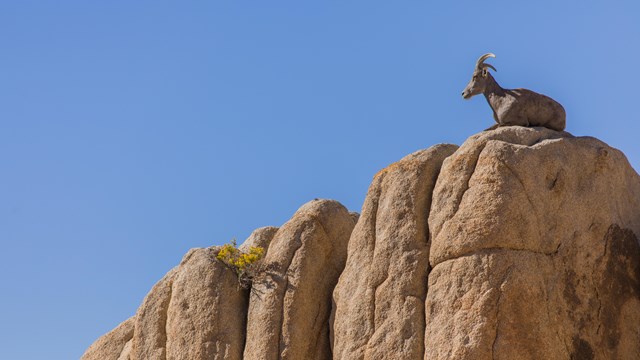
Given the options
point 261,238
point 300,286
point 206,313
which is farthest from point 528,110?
point 206,313

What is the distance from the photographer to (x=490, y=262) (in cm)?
1850

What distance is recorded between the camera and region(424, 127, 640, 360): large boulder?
18281mm

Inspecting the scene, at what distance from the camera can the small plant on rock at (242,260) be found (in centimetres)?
2400

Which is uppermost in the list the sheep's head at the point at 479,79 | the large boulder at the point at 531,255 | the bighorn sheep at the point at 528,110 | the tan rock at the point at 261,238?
the sheep's head at the point at 479,79

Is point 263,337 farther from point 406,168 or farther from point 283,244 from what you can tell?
point 406,168

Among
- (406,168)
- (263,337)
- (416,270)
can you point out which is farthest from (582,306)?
(263,337)

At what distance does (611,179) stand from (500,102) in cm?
307

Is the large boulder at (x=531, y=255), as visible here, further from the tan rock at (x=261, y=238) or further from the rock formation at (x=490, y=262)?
the tan rock at (x=261, y=238)

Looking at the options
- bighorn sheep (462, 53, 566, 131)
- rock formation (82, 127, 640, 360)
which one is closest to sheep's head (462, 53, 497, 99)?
bighorn sheep (462, 53, 566, 131)

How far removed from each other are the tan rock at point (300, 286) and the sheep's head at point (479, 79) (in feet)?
13.8

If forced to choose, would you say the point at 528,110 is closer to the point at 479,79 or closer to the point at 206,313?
the point at 479,79

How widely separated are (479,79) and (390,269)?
539 cm

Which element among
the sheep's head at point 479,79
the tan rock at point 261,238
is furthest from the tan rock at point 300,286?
the sheep's head at point 479,79

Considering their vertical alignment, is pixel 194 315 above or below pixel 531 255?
above
